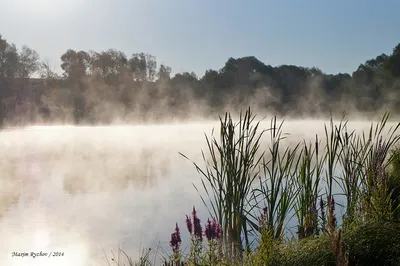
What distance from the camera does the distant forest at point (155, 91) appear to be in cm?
3312

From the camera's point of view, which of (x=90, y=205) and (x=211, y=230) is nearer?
(x=211, y=230)

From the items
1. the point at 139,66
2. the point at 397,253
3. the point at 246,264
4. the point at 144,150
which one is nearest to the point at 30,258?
the point at 246,264

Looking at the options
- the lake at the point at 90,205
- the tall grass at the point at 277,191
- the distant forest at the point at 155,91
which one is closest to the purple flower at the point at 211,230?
the tall grass at the point at 277,191

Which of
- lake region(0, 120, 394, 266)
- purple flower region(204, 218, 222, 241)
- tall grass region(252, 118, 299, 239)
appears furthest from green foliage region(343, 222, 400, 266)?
lake region(0, 120, 394, 266)

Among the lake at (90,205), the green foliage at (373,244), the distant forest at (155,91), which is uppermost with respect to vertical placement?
the distant forest at (155,91)

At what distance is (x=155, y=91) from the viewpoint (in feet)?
121

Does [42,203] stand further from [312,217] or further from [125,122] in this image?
[125,122]

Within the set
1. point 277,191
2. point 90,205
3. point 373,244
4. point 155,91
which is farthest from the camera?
point 155,91

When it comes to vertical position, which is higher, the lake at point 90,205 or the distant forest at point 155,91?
the distant forest at point 155,91

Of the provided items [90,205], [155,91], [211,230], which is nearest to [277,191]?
[211,230]

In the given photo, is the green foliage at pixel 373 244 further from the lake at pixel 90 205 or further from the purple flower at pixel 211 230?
the lake at pixel 90 205

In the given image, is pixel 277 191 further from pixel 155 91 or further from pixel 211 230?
pixel 155 91

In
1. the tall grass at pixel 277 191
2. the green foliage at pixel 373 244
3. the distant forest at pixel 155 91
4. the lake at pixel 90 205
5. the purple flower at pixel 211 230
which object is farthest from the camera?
the distant forest at pixel 155 91

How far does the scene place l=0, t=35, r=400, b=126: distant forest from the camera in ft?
109
